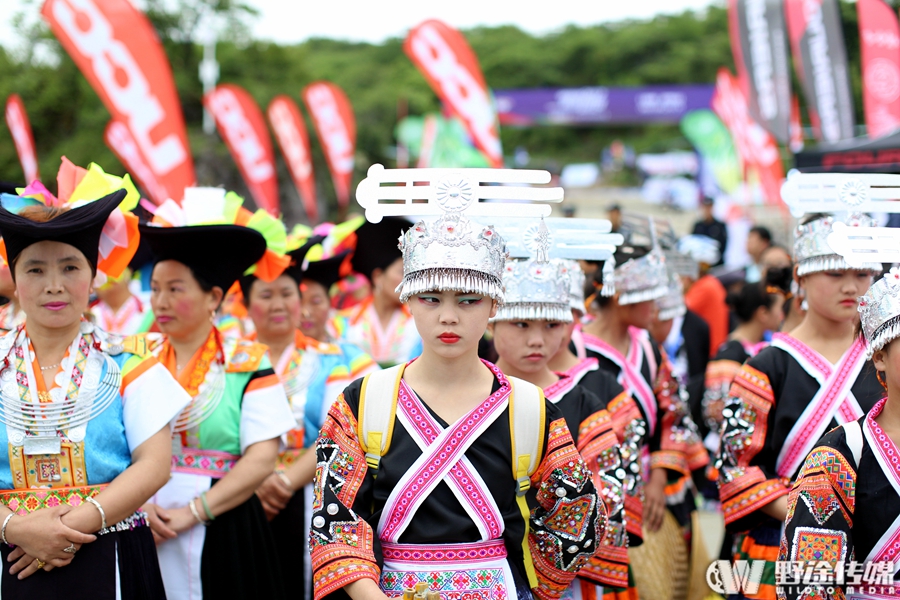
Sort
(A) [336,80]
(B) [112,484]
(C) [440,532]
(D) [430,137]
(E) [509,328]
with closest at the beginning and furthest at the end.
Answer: (C) [440,532] < (B) [112,484] < (E) [509,328] < (D) [430,137] < (A) [336,80]

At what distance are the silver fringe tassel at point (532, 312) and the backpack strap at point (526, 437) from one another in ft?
2.68

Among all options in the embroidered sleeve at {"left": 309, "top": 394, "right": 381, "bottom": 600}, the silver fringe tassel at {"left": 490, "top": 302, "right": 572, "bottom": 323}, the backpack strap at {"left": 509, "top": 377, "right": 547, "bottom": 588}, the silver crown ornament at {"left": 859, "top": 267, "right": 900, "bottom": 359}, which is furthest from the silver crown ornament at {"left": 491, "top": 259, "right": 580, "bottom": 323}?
the silver crown ornament at {"left": 859, "top": 267, "right": 900, "bottom": 359}

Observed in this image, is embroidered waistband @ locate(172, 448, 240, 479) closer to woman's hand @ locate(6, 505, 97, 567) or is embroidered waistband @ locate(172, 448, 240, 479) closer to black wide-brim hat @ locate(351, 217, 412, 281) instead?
woman's hand @ locate(6, 505, 97, 567)

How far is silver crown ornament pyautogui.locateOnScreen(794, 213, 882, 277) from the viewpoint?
3.42 metres

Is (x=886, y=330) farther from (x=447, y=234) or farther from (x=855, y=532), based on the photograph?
(x=447, y=234)

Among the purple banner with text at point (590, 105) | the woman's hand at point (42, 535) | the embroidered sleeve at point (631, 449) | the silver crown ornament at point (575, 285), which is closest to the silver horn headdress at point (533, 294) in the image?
the silver crown ornament at point (575, 285)

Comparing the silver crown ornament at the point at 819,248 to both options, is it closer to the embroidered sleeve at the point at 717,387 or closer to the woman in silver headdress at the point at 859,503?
the woman in silver headdress at the point at 859,503

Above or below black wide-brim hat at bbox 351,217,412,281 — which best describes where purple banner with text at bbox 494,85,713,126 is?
above

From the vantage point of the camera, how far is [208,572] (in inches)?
141

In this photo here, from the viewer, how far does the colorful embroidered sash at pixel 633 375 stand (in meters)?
4.42

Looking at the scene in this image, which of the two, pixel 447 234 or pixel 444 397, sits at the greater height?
pixel 447 234

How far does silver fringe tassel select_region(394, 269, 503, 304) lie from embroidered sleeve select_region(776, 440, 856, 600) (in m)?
1.03

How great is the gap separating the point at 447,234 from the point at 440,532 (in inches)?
32.3

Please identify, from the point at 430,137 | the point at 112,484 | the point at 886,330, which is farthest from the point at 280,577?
the point at 430,137
